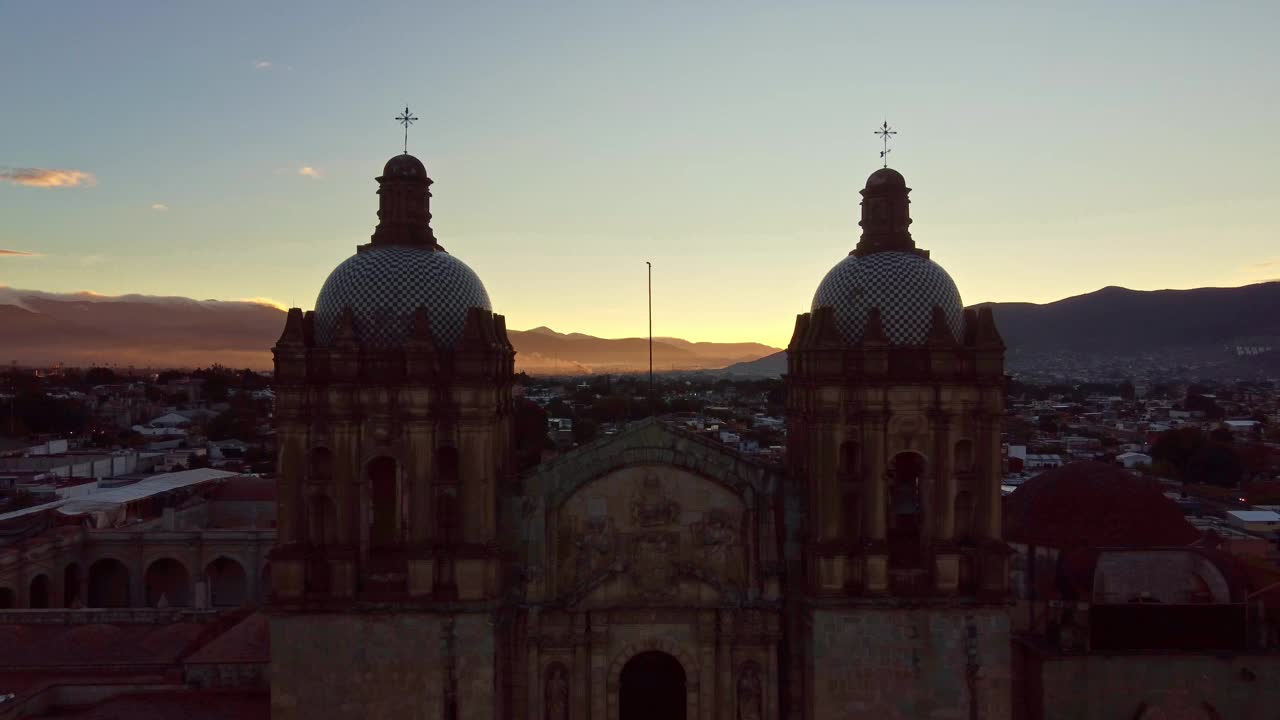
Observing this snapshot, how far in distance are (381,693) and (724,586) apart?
798 centimetres

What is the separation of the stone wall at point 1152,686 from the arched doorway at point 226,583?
4108 cm

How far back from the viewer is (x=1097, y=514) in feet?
97.3

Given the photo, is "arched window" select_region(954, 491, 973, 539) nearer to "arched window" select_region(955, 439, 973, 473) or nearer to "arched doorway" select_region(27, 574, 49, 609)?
"arched window" select_region(955, 439, 973, 473)

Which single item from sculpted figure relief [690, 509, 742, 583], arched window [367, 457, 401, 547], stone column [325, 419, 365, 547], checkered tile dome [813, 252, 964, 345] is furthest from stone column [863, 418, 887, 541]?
stone column [325, 419, 365, 547]

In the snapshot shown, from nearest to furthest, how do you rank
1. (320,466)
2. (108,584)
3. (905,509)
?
1. (320,466)
2. (905,509)
3. (108,584)

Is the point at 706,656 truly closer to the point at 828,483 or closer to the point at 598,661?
the point at 598,661

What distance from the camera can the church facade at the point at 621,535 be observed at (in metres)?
21.5

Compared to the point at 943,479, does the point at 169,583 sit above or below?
below

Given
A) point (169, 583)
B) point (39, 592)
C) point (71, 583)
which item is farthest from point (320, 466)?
point (169, 583)

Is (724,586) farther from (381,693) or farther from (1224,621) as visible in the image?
(1224,621)

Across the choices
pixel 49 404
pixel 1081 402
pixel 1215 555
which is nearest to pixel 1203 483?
pixel 1215 555

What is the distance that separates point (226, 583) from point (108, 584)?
5.77 metres

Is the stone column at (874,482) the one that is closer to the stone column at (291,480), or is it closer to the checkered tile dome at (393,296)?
the checkered tile dome at (393,296)

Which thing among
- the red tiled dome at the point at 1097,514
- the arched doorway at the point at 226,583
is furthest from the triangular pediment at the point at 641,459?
the arched doorway at the point at 226,583
